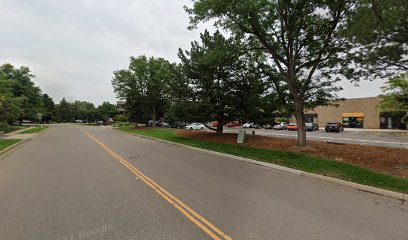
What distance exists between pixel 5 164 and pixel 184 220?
410 inches

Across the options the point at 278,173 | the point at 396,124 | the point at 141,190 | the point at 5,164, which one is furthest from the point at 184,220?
the point at 396,124

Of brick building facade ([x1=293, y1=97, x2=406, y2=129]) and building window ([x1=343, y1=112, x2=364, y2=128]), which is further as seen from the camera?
building window ([x1=343, y1=112, x2=364, y2=128])

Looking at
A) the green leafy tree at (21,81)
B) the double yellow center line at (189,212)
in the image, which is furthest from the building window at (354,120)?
the green leafy tree at (21,81)

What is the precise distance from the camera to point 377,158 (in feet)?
38.2

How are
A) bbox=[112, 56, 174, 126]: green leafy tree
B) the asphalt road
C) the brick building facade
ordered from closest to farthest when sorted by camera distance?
1. the asphalt road
2. bbox=[112, 56, 174, 126]: green leafy tree
3. the brick building facade

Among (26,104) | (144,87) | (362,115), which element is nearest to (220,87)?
(144,87)

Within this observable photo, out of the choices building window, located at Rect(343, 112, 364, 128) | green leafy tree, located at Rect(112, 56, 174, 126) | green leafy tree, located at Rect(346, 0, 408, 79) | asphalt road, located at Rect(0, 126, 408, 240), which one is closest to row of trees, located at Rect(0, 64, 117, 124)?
green leafy tree, located at Rect(112, 56, 174, 126)

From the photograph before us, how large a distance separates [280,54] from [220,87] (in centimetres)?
549

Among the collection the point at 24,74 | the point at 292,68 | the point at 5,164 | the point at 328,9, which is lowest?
the point at 5,164

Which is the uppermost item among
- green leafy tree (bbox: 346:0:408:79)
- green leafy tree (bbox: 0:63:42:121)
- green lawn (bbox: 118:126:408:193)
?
green leafy tree (bbox: 0:63:42:121)

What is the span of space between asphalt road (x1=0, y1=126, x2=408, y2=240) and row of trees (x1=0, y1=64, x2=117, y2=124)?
1850 centimetres

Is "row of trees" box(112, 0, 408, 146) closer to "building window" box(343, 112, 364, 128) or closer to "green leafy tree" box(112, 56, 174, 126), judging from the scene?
"green leafy tree" box(112, 56, 174, 126)

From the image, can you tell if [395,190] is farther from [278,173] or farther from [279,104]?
[279,104]

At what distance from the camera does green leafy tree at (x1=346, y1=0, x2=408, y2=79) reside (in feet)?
27.3
